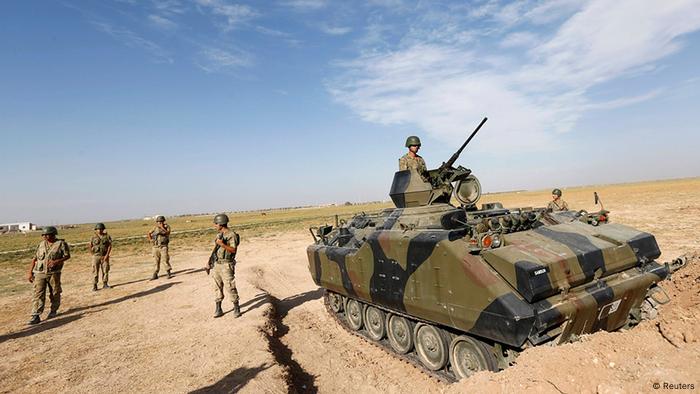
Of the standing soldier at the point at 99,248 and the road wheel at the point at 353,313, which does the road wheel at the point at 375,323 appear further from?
the standing soldier at the point at 99,248

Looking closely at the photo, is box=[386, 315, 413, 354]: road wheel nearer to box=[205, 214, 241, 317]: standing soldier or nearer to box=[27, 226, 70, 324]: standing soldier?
box=[205, 214, 241, 317]: standing soldier

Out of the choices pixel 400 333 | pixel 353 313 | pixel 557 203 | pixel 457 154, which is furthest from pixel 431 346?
pixel 557 203

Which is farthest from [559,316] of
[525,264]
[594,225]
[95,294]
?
[95,294]

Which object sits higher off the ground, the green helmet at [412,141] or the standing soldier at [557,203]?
the green helmet at [412,141]

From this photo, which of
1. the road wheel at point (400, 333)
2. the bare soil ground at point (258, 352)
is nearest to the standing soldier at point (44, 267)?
the bare soil ground at point (258, 352)

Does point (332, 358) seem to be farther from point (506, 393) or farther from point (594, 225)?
point (594, 225)

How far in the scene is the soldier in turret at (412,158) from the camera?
8.76 m

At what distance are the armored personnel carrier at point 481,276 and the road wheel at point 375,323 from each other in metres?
0.03

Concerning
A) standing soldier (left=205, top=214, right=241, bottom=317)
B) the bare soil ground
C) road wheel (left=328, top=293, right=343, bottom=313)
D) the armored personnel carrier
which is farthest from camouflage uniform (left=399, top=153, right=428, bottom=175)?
standing soldier (left=205, top=214, right=241, bottom=317)

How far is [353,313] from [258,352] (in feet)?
9.05

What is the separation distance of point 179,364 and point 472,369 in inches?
193

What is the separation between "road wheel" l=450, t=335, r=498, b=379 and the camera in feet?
17.8

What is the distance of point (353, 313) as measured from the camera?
30.3 feet

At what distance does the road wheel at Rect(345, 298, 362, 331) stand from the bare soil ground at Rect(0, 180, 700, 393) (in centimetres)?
37
